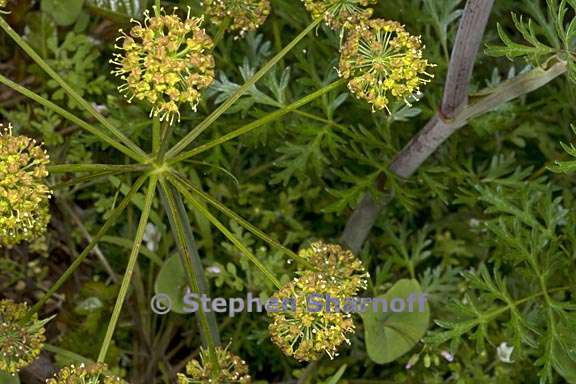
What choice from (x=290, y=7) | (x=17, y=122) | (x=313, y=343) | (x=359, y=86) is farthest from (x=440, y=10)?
(x=17, y=122)

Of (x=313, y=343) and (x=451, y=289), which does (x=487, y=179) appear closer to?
(x=451, y=289)

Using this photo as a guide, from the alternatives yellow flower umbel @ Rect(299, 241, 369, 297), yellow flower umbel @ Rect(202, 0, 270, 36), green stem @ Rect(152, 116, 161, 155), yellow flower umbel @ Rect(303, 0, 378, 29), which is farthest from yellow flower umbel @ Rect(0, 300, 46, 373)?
yellow flower umbel @ Rect(303, 0, 378, 29)

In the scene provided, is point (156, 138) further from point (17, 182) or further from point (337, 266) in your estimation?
point (337, 266)

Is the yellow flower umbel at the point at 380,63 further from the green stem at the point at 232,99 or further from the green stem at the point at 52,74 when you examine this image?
the green stem at the point at 52,74

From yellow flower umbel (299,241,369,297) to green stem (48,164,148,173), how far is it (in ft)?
2.05

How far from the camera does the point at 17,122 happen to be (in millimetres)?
4426

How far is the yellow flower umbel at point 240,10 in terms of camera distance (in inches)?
116

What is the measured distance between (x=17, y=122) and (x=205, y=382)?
7.58 feet

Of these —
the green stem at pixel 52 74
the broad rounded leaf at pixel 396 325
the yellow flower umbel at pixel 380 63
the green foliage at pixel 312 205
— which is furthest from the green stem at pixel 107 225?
the broad rounded leaf at pixel 396 325

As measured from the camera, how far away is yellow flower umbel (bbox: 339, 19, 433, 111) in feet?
8.78

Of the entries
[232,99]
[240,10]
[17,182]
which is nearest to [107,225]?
[17,182]

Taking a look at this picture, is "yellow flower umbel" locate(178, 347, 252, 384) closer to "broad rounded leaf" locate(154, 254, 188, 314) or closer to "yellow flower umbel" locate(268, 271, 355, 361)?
"yellow flower umbel" locate(268, 271, 355, 361)

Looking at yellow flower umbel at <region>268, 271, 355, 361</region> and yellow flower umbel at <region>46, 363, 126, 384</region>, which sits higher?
yellow flower umbel at <region>46, 363, 126, 384</region>

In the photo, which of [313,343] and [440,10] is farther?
[440,10]
